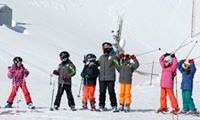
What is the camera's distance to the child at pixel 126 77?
1625cm

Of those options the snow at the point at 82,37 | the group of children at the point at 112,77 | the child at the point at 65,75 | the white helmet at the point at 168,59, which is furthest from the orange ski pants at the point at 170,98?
the child at the point at 65,75

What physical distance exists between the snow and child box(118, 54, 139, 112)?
1.46ft

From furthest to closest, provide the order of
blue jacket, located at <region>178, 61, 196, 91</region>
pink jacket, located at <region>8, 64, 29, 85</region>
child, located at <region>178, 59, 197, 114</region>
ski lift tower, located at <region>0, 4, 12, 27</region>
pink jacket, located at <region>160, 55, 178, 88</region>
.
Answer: ski lift tower, located at <region>0, 4, 12, 27</region>, pink jacket, located at <region>8, 64, 29, 85</region>, blue jacket, located at <region>178, 61, 196, 91</region>, child, located at <region>178, 59, 197, 114</region>, pink jacket, located at <region>160, 55, 178, 88</region>

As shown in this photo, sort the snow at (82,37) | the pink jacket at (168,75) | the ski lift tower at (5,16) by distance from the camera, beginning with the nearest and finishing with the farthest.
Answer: the pink jacket at (168,75) → the snow at (82,37) → the ski lift tower at (5,16)

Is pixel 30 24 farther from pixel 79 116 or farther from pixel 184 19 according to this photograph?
pixel 79 116

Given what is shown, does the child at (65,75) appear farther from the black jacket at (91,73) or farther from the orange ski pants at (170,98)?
the orange ski pants at (170,98)

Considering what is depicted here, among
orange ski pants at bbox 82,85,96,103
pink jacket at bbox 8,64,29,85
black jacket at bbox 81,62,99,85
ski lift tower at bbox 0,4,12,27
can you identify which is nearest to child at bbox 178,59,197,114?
black jacket at bbox 81,62,99,85

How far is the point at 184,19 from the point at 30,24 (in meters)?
20.6

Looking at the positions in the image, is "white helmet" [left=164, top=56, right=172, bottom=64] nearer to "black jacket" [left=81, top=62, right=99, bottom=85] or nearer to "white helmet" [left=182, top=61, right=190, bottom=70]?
"white helmet" [left=182, top=61, right=190, bottom=70]

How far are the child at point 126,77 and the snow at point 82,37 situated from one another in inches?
17.5

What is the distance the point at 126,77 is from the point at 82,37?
55.8m

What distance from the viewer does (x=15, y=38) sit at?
50.8 m

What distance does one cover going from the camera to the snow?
20.9 meters

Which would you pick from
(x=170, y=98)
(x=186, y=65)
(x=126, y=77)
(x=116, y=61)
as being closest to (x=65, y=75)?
(x=116, y=61)
